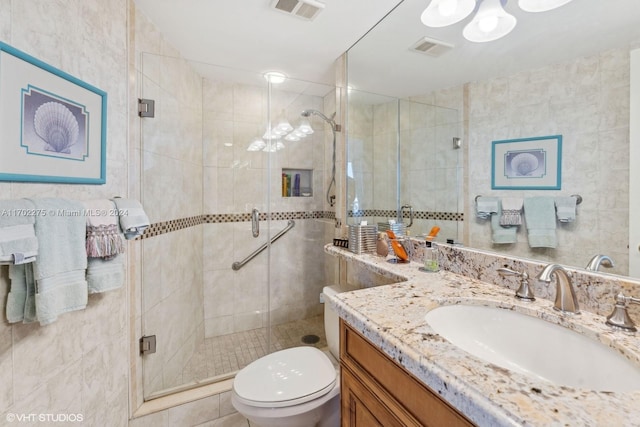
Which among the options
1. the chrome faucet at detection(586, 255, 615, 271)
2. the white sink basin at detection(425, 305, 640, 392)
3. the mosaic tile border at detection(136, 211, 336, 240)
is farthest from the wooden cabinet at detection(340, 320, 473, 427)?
the mosaic tile border at detection(136, 211, 336, 240)

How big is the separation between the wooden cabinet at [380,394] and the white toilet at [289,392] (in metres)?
0.37

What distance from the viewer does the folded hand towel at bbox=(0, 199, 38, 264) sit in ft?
2.56

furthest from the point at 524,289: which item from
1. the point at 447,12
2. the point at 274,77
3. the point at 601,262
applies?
the point at 274,77

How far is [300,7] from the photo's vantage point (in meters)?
1.52

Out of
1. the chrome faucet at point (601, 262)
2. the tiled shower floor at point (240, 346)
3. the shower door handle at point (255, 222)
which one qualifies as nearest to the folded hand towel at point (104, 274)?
the tiled shower floor at point (240, 346)

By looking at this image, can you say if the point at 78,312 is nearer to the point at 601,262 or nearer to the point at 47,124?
the point at 47,124

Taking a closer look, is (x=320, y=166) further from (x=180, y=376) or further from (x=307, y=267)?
(x=180, y=376)

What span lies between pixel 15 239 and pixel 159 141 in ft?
3.76

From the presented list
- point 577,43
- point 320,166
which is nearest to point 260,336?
point 320,166

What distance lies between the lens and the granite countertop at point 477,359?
0.44 m

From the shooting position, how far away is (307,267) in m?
2.65

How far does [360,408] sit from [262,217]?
1.87 meters

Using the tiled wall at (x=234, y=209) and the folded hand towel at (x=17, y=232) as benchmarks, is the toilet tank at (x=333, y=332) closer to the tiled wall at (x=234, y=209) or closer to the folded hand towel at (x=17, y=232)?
the tiled wall at (x=234, y=209)

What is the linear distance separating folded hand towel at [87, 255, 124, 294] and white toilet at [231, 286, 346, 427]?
0.71 metres
